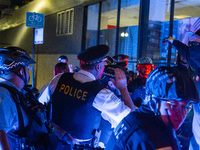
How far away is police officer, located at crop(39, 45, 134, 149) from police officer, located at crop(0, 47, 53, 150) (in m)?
0.43

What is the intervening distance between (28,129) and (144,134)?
1318 mm

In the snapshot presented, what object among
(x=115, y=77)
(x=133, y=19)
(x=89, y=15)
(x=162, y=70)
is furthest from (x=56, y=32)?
(x=162, y=70)

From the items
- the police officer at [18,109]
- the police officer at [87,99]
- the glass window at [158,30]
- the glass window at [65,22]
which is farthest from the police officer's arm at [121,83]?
the glass window at [65,22]

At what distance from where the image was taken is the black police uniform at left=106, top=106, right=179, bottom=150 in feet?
5.48

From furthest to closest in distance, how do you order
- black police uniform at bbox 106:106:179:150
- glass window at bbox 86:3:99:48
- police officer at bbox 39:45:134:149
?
1. glass window at bbox 86:3:99:48
2. police officer at bbox 39:45:134:149
3. black police uniform at bbox 106:106:179:150

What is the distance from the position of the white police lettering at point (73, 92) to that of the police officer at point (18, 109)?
0.45 m

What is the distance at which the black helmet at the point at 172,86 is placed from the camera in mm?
1947

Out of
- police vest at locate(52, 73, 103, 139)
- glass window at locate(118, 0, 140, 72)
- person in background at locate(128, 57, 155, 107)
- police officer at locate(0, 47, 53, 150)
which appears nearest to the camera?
police officer at locate(0, 47, 53, 150)

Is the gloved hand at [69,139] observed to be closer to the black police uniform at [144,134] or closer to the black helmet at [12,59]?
the black helmet at [12,59]

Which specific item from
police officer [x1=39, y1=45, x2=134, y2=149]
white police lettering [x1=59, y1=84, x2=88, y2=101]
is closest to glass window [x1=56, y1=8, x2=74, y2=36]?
police officer [x1=39, y1=45, x2=134, y2=149]

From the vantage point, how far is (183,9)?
7.52 meters

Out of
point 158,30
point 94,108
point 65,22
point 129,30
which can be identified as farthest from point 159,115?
point 65,22

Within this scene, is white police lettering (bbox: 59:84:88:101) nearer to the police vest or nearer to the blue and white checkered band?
the police vest

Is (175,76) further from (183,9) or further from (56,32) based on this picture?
(56,32)
